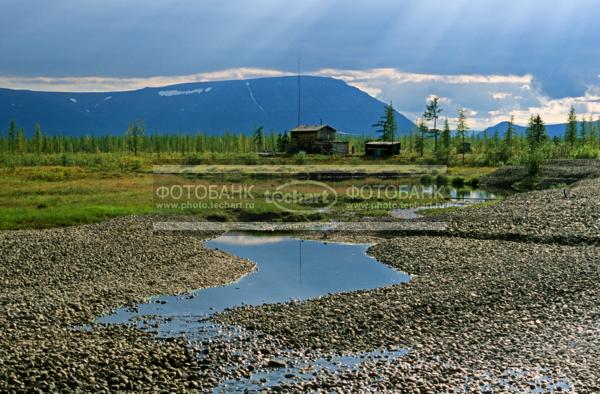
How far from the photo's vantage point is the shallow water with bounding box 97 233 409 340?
21.9 meters

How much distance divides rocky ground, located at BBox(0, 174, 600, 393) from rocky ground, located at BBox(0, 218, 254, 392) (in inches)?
2.2

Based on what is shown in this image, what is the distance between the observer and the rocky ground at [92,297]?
15.5m

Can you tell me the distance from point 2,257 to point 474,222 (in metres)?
29.7

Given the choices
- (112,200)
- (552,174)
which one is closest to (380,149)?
(552,174)

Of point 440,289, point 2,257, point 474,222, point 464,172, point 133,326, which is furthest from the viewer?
point 464,172

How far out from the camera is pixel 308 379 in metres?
16.0

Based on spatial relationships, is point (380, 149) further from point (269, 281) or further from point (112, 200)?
point (269, 281)

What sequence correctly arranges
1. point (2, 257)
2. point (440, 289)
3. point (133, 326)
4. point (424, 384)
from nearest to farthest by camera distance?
1. point (424, 384)
2. point (133, 326)
3. point (440, 289)
4. point (2, 257)

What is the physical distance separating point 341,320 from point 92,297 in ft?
33.9

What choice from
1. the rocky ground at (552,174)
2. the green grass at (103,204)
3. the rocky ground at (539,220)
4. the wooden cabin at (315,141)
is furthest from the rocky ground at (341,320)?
the wooden cabin at (315,141)

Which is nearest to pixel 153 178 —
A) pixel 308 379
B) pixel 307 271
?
pixel 307 271

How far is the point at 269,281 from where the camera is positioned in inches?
1155

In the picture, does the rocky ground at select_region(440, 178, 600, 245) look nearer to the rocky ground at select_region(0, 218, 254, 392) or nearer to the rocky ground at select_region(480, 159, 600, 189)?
the rocky ground at select_region(0, 218, 254, 392)

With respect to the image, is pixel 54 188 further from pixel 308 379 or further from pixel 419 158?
pixel 419 158
